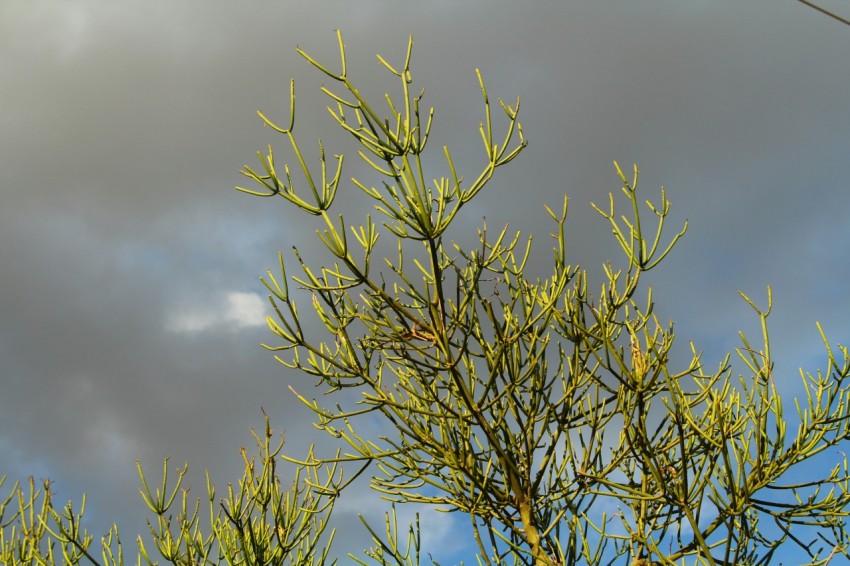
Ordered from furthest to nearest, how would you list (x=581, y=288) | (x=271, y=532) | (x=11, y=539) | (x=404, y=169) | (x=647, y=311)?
1. (x=11, y=539)
2. (x=271, y=532)
3. (x=647, y=311)
4. (x=581, y=288)
5. (x=404, y=169)

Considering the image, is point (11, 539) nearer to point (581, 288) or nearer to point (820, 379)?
point (581, 288)

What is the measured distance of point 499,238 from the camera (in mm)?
4539

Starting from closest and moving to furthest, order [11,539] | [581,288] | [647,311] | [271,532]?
[581,288] < [647,311] < [271,532] < [11,539]

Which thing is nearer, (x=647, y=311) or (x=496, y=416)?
(x=496, y=416)

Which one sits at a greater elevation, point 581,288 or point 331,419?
point 581,288

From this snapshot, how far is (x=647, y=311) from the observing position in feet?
16.0

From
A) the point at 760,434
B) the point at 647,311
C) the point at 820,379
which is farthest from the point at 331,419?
the point at 820,379

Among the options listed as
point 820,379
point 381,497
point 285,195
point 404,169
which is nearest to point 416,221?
point 404,169

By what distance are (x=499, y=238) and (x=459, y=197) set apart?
67cm

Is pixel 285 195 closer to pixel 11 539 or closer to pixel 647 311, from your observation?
pixel 647 311

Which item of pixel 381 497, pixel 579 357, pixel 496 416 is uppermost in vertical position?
pixel 579 357

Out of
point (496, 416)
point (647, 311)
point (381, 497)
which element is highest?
point (647, 311)

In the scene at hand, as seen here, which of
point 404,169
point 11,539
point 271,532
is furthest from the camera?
point 11,539

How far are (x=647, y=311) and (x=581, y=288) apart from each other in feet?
2.07
